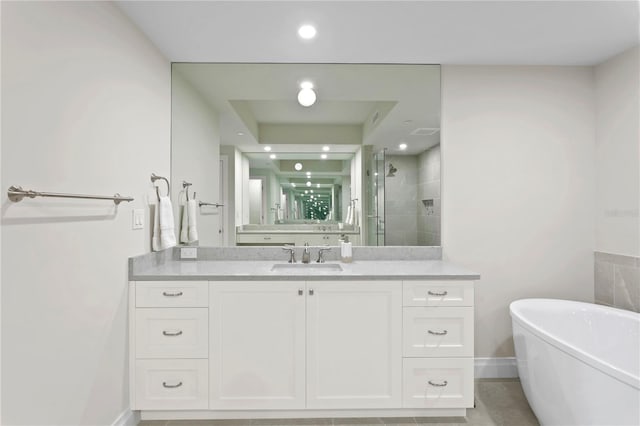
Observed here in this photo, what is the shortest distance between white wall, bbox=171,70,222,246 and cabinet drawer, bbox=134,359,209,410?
0.91 metres

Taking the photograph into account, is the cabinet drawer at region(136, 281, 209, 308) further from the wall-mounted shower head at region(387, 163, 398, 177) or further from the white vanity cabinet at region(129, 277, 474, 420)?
the wall-mounted shower head at region(387, 163, 398, 177)

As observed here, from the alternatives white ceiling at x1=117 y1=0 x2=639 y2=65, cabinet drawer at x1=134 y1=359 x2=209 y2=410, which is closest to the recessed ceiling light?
white ceiling at x1=117 y1=0 x2=639 y2=65

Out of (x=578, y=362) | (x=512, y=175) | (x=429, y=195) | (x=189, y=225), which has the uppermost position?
(x=512, y=175)

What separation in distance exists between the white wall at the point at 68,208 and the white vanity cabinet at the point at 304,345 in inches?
22.4

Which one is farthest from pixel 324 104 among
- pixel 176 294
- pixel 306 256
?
pixel 176 294

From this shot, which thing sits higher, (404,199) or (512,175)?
(512,175)

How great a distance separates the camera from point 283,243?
2713mm

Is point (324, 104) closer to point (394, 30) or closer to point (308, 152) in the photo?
point (308, 152)

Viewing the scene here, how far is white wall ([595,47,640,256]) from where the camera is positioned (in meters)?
2.32

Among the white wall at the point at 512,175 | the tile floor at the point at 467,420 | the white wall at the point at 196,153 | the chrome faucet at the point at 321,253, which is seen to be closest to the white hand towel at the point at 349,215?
the chrome faucet at the point at 321,253

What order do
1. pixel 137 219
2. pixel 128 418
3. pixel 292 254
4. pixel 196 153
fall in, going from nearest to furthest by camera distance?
pixel 128 418 → pixel 137 219 → pixel 292 254 → pixel 196 153

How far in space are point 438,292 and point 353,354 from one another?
2.02 feet

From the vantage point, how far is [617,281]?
8.06 feet

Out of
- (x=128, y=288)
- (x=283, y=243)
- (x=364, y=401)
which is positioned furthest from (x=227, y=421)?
(x=283, y=243)
